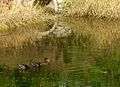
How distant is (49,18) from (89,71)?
1076cm

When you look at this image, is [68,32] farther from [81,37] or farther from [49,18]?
[49,18]

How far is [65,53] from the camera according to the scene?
1549 centimetres

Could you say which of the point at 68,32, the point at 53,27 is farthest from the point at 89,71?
the point at 53,27

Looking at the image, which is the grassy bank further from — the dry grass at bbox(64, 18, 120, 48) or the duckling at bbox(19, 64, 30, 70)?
the duckling at bbox(19, 64, 30, 70)

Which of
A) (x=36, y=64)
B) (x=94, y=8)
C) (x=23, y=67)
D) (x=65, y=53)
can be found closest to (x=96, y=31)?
(x=94, y=8)

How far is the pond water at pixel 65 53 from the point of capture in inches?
472

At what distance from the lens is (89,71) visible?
12727 millimetres

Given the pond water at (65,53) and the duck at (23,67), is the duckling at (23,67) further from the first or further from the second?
the pond water at (65,53)

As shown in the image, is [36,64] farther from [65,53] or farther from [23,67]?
[65,53]

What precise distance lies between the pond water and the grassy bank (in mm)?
401

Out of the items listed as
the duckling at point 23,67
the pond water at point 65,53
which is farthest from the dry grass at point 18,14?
the duckling at point 23,67

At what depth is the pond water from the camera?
39.3ft

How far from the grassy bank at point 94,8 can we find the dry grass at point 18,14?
164 cm

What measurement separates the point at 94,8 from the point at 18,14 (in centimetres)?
432
